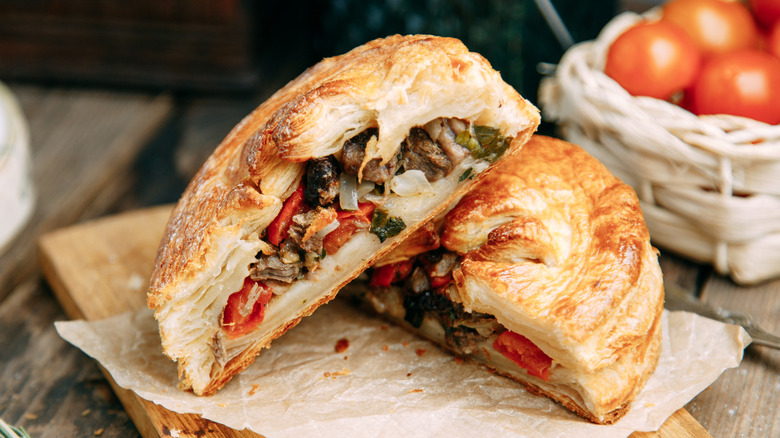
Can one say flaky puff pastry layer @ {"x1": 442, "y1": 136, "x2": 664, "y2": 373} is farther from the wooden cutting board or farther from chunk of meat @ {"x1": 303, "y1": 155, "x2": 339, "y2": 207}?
the wooden cutting board

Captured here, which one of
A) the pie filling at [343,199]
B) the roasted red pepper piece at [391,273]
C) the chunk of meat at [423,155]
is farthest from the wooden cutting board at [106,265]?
the chunk of meat at [423,155]

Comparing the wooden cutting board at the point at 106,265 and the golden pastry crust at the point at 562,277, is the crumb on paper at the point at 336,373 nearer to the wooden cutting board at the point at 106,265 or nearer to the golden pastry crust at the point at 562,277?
the golden pastry crust at the point at 562,277

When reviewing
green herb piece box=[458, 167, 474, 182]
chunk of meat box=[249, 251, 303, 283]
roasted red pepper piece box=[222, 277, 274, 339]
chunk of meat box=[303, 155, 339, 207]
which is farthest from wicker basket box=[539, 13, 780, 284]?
roasted red pepper piece box=[222, 277, 274, 339]

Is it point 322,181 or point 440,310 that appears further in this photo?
point 440,310

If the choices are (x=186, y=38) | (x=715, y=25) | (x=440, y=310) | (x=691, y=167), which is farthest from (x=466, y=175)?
(x=186, y=38)

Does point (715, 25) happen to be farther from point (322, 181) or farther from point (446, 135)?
point (322, 181)

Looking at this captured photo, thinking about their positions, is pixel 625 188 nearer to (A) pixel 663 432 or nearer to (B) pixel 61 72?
(A) pixel 663 432
